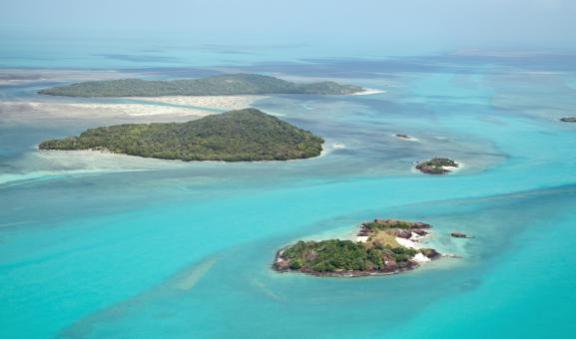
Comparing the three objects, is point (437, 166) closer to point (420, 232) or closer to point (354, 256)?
point (420, 232)

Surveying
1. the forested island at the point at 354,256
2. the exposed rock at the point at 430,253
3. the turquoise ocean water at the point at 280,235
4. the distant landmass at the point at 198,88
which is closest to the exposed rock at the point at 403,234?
the forested island at the point at 354,256

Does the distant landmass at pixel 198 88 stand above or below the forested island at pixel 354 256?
above

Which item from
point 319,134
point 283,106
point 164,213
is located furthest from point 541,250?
point 283,106

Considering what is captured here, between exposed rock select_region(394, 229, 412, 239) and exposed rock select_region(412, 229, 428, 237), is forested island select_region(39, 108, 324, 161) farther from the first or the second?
exposed rock select_region(394, 229, 412, 239)

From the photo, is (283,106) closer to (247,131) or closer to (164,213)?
(247,131)

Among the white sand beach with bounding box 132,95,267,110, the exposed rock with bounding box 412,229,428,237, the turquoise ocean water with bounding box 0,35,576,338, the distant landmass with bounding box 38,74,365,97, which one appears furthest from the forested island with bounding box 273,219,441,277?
the distant landmass with bounding box 38,74,365,97

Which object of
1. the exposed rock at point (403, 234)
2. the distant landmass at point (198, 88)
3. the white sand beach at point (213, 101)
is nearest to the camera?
the exposed rock at point (403, 234)

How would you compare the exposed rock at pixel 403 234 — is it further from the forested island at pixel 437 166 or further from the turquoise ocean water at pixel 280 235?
the forested island at pixel 437 166
